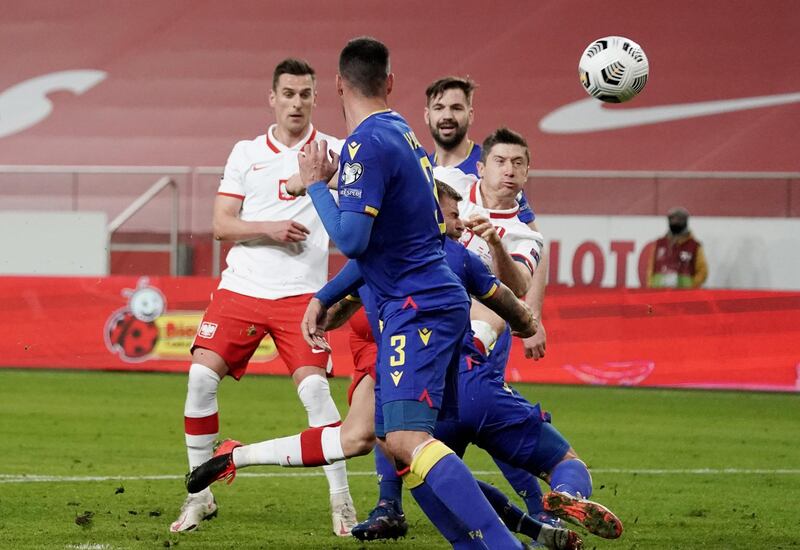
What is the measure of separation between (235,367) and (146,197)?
453 inches

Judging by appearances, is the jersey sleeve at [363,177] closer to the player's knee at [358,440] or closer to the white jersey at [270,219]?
the player's knee at [358,440]

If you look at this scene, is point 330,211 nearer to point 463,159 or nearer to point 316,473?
point 463,159

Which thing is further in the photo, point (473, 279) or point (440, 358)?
point (473, 279)

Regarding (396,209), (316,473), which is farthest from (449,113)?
(316,473)

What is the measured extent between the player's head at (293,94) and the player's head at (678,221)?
30.4ft

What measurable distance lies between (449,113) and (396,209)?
2443 mm

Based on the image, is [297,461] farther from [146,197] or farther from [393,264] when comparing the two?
[146,197]

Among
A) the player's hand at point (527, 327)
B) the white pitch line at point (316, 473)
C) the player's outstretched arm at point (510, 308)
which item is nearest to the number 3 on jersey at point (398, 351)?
the player's outstretched arm at point (510, 308)

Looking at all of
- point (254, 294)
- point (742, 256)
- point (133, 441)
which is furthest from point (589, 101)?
point (254, 294)

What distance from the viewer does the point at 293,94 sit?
754 cm

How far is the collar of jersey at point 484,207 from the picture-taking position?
6.82 metres

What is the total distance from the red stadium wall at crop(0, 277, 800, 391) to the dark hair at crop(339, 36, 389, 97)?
10.1 meters

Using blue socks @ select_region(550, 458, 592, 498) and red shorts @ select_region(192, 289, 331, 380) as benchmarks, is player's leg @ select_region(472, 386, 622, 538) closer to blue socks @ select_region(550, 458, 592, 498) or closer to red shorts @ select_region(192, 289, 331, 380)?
blue socks @ select_region(550, 458, 592, 498)

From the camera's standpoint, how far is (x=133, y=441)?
10492mm
